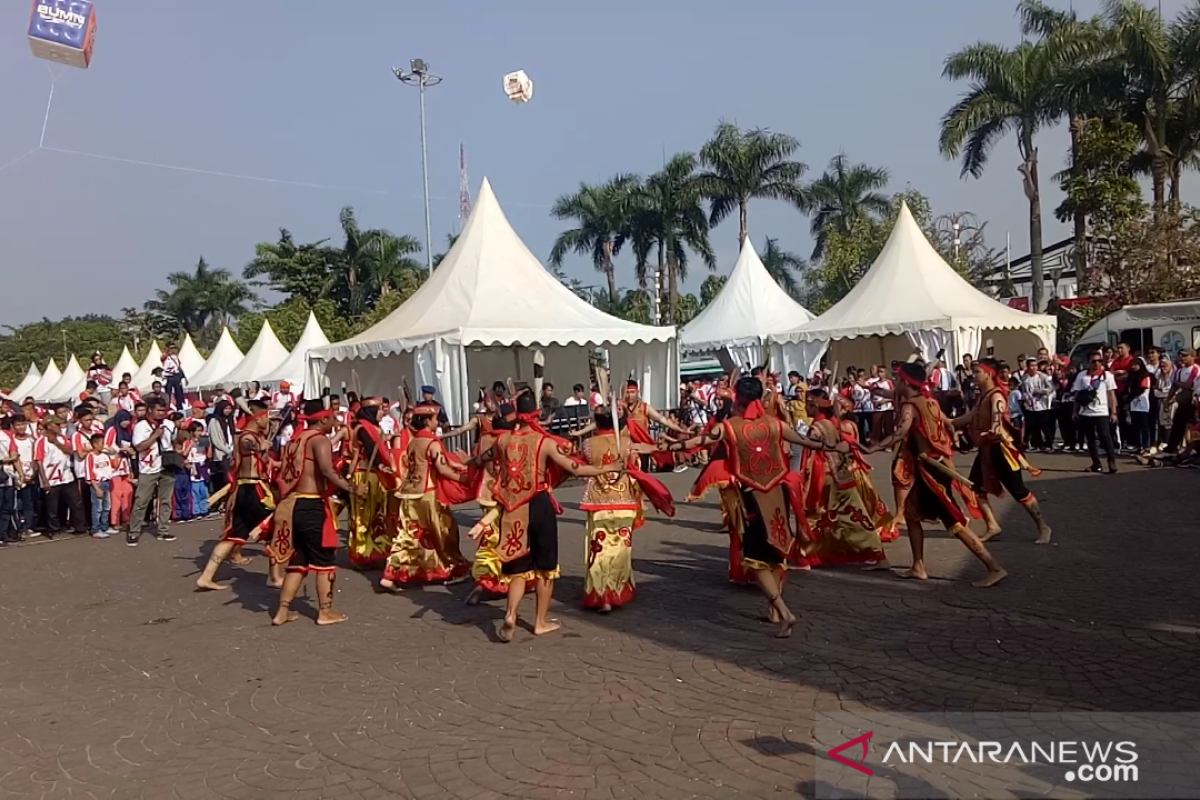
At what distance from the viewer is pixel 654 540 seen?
35.4 feet

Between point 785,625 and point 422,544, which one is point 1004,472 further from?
point 422,544

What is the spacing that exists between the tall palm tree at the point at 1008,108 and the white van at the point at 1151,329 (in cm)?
1087

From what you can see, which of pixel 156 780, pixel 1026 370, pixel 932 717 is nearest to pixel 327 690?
pixel 156 780

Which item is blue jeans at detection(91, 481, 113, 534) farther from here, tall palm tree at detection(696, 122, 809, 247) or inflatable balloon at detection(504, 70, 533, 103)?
tall palm tree at detection(696, 122, 809, 247)

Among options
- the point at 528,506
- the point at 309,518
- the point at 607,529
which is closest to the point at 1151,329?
the point at 607,529

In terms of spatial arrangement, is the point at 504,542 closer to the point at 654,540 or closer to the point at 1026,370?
the point at 654,540

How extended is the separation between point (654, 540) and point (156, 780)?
21.6 feet

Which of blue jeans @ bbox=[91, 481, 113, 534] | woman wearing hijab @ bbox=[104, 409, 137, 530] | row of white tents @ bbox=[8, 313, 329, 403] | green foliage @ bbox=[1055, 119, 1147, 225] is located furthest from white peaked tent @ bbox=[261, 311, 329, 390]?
green foliage @ bbox=[1055, 119, 1147, 225]

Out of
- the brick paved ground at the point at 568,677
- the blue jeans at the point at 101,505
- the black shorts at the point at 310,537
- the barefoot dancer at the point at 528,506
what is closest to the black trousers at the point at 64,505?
the blue jeans at the point at 101,505

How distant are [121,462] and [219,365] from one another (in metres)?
23.1

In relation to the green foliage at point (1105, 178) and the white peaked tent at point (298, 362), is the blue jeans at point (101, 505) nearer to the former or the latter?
the white peaked tent at point (298, 362)

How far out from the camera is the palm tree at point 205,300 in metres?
61.3

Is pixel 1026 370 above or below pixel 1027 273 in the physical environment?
below

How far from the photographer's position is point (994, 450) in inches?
361
